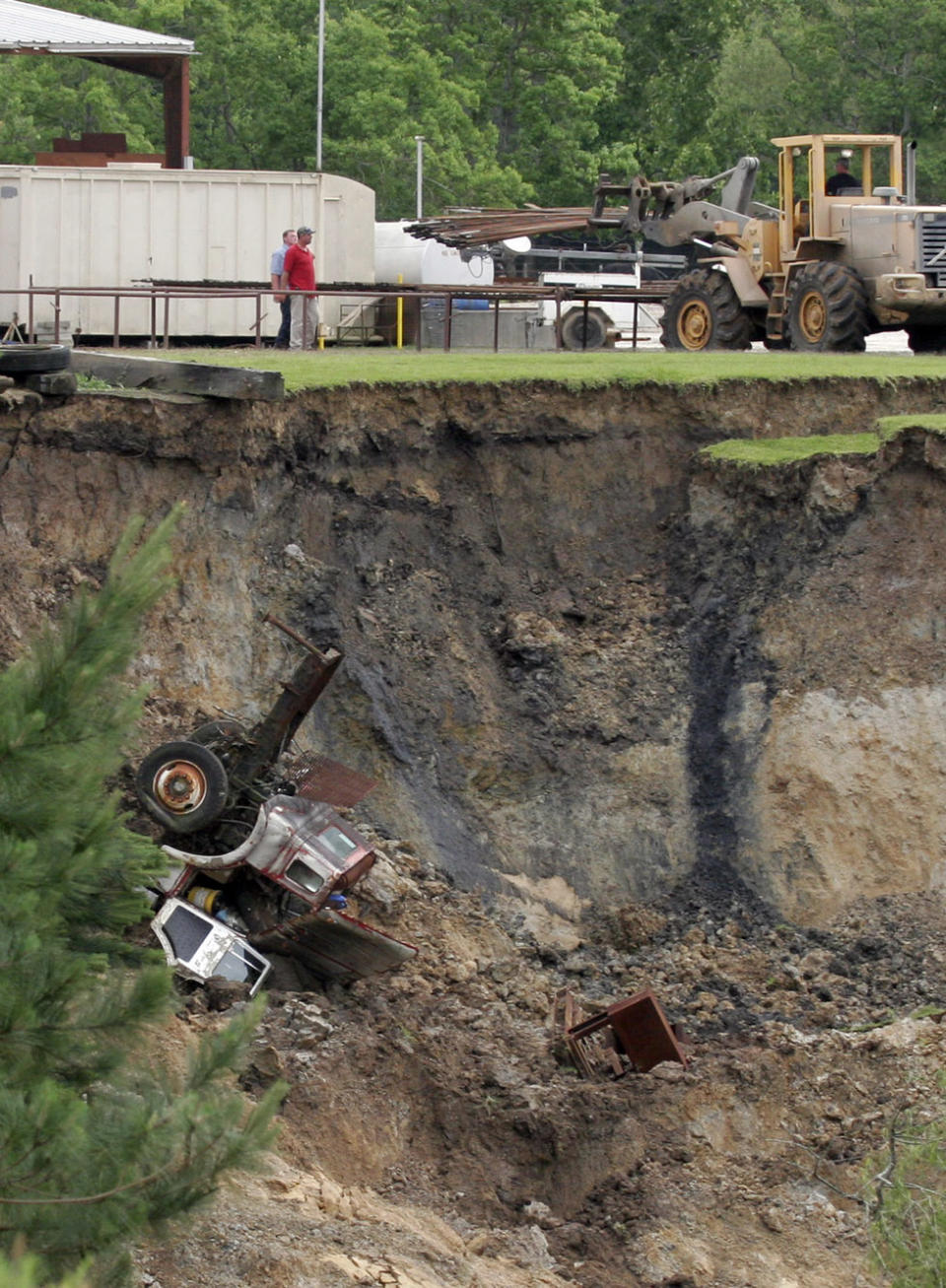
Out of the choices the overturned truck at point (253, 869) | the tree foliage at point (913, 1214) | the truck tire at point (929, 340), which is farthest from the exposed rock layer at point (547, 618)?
the truck tire at point (929, 340)

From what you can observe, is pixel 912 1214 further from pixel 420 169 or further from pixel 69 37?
pixel 420 169

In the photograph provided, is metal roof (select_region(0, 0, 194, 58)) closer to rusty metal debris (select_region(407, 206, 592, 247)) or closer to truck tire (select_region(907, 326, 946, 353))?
rusty metal debris (select_region(407, 206, 592, 247))

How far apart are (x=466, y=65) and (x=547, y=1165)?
130 feet

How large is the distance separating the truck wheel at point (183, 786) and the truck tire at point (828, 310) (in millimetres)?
12190

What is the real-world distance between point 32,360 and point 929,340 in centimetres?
1322

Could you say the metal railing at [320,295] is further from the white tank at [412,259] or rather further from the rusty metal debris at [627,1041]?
the rusty metal debris at [627,1041]

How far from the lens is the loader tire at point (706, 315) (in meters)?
22.0

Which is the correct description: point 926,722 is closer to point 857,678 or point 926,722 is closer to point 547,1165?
point 857,678

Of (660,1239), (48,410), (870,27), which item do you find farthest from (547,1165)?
(870,27)

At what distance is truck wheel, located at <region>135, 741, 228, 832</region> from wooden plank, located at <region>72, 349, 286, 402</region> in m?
3.73

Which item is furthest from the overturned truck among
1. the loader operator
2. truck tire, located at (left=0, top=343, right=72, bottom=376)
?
the loader operator

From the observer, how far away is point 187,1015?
923 centimetres

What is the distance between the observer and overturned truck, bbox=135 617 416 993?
10.1 m

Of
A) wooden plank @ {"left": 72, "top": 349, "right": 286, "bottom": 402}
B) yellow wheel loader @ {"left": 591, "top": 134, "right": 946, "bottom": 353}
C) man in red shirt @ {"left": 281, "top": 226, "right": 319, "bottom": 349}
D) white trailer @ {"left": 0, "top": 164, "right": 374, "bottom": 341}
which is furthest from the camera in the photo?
white trailer @ {"left": 0, "top": 164, "right": 374, "bottom": 341}
